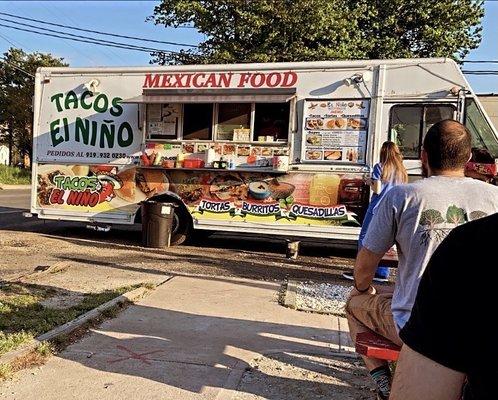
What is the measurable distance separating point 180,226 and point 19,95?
3361 cm

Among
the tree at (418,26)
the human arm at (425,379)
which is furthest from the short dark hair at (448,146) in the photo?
the tree at (418,26)

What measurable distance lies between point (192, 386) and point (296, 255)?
230 inches

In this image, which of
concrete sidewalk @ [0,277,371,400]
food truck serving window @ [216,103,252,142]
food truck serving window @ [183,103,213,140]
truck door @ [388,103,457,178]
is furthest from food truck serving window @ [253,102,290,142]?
concrete sidewalk @ [0,277,371,400]

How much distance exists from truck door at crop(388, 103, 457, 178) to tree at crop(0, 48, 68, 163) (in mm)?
A: 31112

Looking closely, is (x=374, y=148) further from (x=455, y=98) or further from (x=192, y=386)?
(x=192, y=386)

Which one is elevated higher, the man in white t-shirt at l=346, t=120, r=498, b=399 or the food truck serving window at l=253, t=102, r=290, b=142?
the food truck serving window at l=253, t=102, r=290, b=142

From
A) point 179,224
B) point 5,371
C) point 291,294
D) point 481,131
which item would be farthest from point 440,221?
point 179,224

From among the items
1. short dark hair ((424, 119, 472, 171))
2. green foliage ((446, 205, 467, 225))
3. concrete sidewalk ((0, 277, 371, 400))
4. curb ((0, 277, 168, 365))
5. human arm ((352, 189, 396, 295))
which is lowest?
concrete sidewalk ((0, 277, 371, 400))

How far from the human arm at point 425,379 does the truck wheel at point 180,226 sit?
28.7 ft

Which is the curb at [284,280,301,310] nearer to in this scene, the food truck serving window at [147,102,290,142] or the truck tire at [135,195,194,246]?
the food truck serving window at [147,102,290,142]

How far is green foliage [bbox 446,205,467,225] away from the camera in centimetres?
271

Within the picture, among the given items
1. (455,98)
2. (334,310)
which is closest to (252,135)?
(455,98)

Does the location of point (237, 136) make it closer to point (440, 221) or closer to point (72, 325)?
point (72, 325)

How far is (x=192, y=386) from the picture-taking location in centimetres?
355
